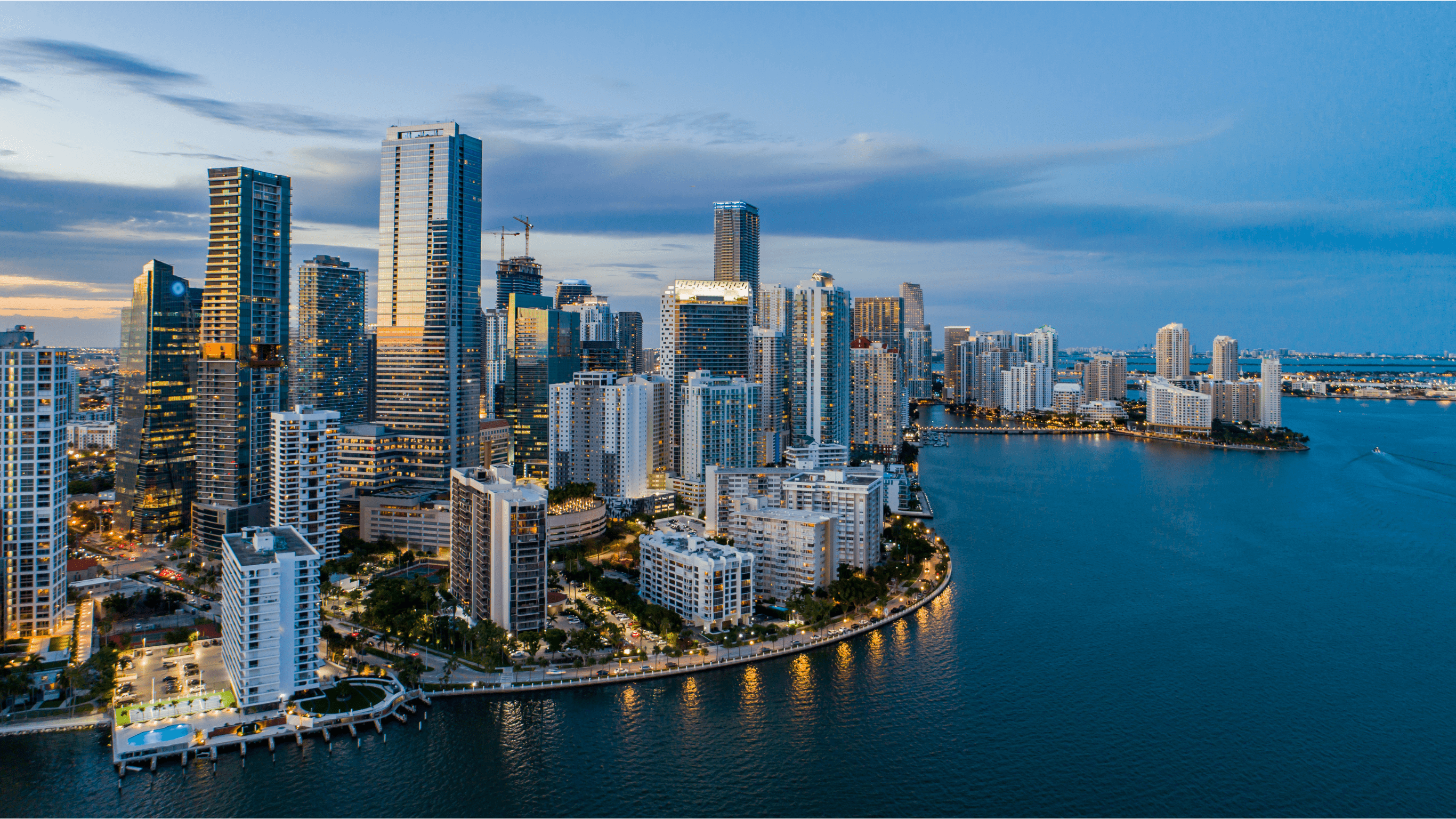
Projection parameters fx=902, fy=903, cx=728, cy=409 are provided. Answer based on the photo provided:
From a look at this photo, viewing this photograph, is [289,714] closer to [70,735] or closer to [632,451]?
[70,735]

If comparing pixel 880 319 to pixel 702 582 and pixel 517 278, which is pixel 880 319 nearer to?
pixel 517 278

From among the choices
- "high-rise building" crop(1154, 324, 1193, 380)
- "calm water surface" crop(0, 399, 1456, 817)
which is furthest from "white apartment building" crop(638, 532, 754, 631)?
"high-rise building" crop(1154, 324, 1193, 380)

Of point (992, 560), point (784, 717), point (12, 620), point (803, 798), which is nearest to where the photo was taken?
point (803, 798)

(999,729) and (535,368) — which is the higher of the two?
(535,368)

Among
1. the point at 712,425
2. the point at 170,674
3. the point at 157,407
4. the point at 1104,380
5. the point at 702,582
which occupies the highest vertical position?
the point at 1104,380

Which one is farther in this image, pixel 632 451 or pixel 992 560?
pixel 632 451

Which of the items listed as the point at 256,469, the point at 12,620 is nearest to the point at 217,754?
the point at 12,620

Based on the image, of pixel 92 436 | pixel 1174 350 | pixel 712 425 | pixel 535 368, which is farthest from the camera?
pixel 1174 350

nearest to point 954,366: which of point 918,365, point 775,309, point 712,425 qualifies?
point 918,365
